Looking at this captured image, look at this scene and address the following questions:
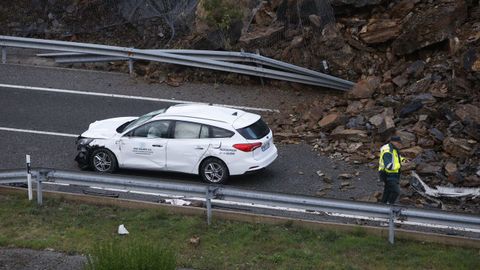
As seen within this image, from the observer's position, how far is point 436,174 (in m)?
16.5

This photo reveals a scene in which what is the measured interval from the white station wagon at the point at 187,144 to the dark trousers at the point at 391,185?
9.32 feet

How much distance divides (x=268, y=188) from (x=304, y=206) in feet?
10.9

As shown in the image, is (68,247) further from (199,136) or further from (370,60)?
(370,60)

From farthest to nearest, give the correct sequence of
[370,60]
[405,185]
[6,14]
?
[6,14], [370,60], [405,185]

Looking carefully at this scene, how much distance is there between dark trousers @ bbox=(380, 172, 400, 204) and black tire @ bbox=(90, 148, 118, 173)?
18.2 feet

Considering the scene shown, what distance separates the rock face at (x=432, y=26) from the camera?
68.5 ft

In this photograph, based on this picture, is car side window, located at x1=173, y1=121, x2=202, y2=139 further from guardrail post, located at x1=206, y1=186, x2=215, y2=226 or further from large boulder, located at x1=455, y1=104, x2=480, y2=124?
large boulder, located at x1=455, y1=104, x2=480, y2=124

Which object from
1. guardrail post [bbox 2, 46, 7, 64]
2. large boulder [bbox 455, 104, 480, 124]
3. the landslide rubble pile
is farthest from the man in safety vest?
guardrail post [bbox 2, 46, 7, 64]

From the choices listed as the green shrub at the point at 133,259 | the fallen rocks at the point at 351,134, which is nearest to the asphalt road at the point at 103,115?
the fallen rocks at the point at 351,134

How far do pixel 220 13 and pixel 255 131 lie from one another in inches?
273

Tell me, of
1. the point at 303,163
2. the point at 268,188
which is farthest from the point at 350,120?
the point at 268,188

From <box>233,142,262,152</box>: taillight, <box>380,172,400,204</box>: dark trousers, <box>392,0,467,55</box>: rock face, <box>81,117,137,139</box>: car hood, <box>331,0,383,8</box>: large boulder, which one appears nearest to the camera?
<box>380,172,400,204</box>: dark trousers

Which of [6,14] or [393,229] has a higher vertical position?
[6,14]

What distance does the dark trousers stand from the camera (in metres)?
14.6
